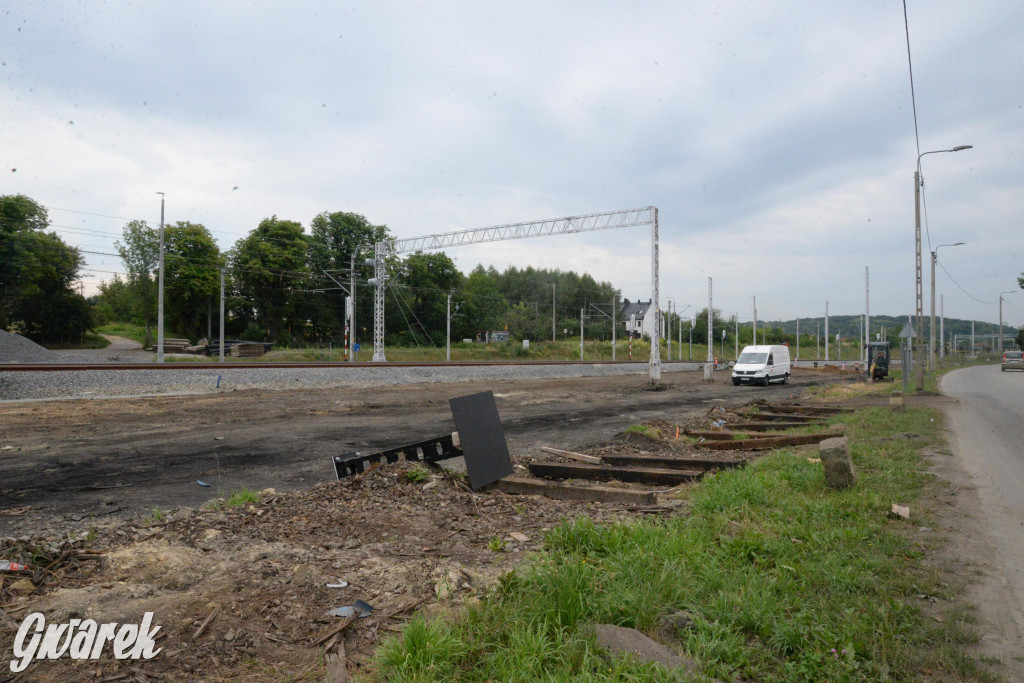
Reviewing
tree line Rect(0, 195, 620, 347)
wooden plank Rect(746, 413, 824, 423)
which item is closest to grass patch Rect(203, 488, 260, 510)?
wooden plank Rect(746, 413, 824, 423)

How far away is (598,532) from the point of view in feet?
17.3

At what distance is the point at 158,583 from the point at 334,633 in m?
1.60

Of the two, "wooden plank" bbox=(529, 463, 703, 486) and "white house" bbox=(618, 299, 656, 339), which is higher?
"white house" bbox=(618, 299, 656, 339)

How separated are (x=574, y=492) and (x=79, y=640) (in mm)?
4947

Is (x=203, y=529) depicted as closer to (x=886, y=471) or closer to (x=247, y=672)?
(x=247, y=672)

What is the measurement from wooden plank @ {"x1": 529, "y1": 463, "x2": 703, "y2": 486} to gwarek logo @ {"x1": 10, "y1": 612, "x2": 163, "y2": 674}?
5444 mm

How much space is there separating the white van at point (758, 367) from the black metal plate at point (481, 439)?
27045 millimetres

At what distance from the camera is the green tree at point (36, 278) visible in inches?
1934

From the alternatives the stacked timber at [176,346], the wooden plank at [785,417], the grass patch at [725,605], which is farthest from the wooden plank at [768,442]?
the stacked timber at [176,346]

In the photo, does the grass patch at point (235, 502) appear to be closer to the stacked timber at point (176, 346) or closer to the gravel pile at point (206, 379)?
the gravel pile at point (206, 379)

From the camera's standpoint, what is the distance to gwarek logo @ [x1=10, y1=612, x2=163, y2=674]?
11.3 feet

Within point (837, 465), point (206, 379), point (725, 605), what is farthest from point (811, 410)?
point (206, 379)

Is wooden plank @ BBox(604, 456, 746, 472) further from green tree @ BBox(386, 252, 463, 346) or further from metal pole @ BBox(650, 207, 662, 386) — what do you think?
green tree @ BBox(386, 252, 463, 346)

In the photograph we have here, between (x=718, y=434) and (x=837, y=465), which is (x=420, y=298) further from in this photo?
(x=837, y=465)
